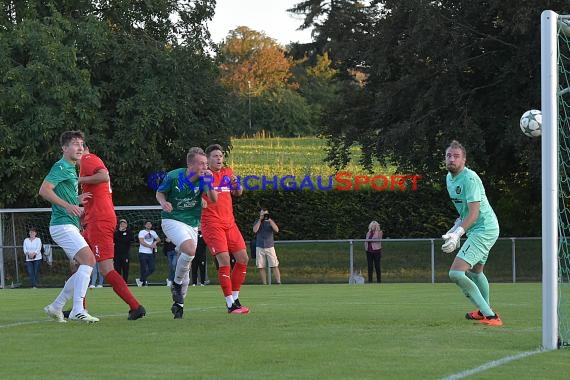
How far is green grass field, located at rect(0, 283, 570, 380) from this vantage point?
7.94 metres

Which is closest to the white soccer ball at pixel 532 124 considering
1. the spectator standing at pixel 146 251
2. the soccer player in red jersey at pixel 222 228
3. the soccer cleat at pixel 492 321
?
the soccer cleat at pixel 492 321

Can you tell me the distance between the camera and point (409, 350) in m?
9.10

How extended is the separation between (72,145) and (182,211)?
1.67 metres

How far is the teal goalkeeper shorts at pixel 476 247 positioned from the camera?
11.7 m

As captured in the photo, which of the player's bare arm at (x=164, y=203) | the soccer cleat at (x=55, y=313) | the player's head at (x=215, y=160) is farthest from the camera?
the player's head at (x=215, y=160)

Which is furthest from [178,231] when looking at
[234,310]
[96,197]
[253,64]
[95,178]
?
[253,64]

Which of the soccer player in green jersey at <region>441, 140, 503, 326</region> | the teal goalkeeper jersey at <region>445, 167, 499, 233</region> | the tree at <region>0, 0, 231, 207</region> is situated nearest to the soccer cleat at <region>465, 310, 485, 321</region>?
the soccer player in green jersey at <region>441, 140, 503, 326</region>

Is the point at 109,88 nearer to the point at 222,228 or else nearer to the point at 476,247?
the point at 222,228

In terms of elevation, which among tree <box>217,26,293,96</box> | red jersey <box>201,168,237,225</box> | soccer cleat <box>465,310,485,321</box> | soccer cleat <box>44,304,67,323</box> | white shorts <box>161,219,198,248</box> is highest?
tree <box>217,26,293,96</box>

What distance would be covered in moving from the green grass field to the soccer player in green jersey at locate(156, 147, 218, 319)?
457 millimetres

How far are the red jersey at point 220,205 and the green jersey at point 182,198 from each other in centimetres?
48

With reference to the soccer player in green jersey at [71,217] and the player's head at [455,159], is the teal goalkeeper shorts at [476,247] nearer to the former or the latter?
the player's head at [455,159]

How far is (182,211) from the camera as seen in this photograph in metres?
12.8

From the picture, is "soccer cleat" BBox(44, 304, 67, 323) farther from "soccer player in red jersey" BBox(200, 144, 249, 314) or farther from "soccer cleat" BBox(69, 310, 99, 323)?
"soccer player in red jersey" BBox(200, 144, 249, 314)
